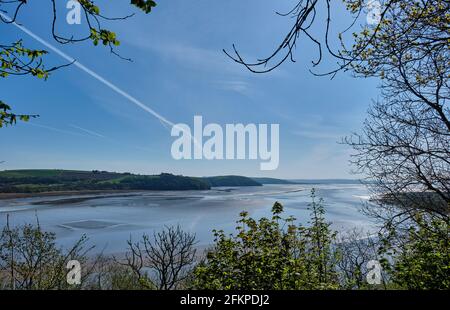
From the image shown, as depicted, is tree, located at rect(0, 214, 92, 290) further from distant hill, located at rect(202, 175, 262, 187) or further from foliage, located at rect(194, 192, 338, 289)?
distant hill, located at rect(202, 175, 262, 187)

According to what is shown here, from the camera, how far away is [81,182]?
118375 mm

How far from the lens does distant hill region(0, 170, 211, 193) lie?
104250 millimetres

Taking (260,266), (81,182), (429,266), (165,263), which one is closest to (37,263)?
(165,263)

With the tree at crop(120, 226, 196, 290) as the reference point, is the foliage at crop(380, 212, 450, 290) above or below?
above

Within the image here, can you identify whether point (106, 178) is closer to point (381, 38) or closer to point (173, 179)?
point (173, 179)

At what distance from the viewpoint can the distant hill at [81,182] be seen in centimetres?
10425

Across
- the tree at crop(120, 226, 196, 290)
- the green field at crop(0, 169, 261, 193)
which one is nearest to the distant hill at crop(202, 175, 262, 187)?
the green field at crop(0, 169, 261, 193)

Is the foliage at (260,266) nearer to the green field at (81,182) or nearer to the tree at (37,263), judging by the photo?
the tree at (37,263)
